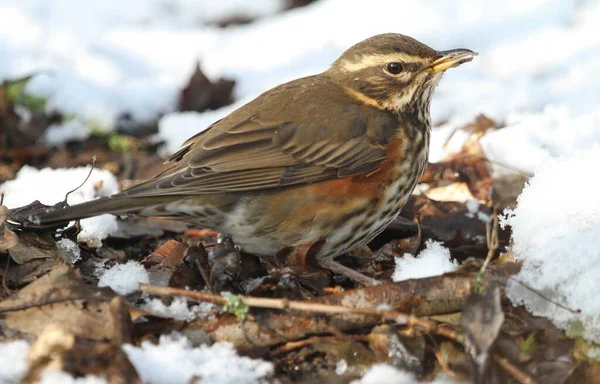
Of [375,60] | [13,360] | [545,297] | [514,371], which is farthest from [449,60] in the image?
[13,360]

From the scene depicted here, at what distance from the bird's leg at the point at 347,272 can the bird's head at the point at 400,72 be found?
3.58ft

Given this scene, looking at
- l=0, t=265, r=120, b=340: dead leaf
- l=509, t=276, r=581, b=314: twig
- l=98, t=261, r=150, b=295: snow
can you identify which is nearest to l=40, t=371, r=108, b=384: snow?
l=0, t=265, r=120, b=340: dead leaf

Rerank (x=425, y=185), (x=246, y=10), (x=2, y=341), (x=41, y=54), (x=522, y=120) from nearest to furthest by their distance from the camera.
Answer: (x=2, y=341) < (x=425, y=185) < (x=522, y=120) < (x=41, y=54) < (x=246, y=10)

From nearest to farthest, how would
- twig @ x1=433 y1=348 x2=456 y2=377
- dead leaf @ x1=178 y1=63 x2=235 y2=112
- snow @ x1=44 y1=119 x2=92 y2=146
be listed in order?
twig @ x1=433 y1=348 x2=456 y2=377, snow @ x1=44 y1=119 x2=92 y2=146, dead leaf @ x1=178 y1=63 x2=235 y2=112

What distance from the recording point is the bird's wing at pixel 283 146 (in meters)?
4.65

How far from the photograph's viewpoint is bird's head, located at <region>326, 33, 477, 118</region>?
522 centimetres

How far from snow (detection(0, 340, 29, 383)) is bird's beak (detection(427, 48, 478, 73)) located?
2935mm

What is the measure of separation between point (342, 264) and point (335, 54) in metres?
4.37

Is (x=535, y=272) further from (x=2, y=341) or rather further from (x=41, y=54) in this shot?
(x=41, y=54)

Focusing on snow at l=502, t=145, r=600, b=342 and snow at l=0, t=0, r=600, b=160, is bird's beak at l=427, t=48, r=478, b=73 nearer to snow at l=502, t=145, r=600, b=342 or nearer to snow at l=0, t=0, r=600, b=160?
snow at l=502, t=145, r=600, b=342

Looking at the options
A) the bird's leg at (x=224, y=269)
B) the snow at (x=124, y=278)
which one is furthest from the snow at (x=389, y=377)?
the snow at (x=124, y=278)

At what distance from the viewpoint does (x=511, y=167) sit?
6348mm

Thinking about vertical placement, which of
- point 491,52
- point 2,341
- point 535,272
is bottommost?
point 491,52

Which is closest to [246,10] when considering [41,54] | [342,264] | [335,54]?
[335,54]
